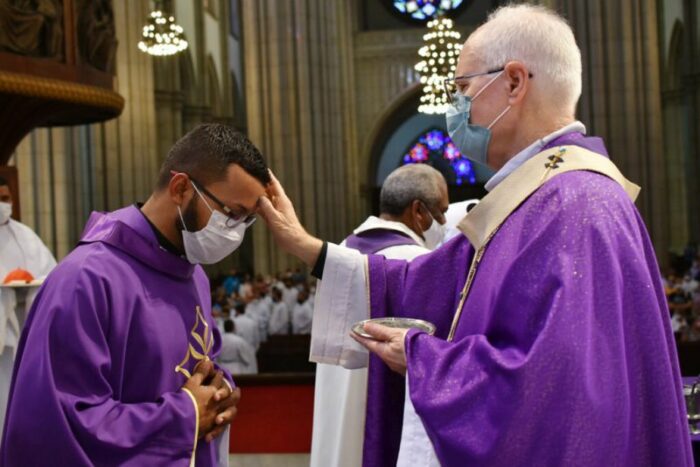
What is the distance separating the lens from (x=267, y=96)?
21.1m

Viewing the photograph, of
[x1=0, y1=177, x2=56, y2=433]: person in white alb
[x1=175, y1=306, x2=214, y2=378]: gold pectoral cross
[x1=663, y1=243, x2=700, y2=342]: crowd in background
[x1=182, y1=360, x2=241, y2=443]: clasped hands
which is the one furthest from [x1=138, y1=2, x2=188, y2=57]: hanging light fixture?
[x1=182, y1=360, x2=241, y2=443]: clasped hands

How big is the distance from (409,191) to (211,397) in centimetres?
223

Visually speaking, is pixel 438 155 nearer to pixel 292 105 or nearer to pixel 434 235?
pixel 292 105

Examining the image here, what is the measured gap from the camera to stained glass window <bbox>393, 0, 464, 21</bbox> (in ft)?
103

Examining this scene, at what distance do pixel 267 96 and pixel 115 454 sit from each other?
62.2 ft

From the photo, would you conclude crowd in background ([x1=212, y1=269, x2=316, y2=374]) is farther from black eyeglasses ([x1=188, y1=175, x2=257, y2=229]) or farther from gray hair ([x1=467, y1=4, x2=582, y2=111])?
gray hair ([x1=467, y1=4, x2=582, y2=111])

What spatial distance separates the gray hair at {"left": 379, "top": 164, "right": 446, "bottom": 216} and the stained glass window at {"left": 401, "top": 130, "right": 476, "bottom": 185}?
93.6 ft

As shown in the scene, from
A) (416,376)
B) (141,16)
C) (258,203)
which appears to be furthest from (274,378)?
(141,16)

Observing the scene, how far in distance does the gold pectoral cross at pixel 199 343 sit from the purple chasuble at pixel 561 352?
78cm

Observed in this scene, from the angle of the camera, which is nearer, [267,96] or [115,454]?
[115,454]

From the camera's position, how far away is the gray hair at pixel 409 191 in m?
4.76

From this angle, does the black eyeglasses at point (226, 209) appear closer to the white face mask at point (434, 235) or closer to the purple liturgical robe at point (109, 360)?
the purple liturgical robe at point (109, 360)

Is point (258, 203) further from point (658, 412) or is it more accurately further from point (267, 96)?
point (267, 96)

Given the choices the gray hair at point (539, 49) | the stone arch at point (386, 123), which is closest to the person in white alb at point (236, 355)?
the gray hair at point (539, 49)
